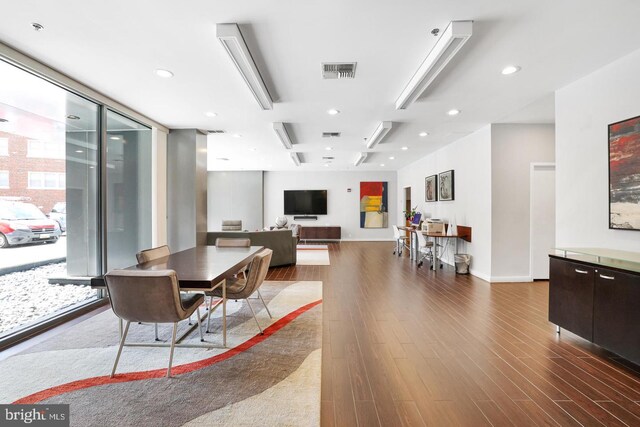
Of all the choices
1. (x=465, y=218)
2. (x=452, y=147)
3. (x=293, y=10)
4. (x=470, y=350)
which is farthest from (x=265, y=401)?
(x=452, y=147)

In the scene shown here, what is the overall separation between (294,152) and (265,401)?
21.3ft

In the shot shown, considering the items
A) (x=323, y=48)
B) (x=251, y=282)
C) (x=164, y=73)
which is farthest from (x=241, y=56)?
(x=251, y=282)

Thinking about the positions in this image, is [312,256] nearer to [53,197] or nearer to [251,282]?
[251,282]

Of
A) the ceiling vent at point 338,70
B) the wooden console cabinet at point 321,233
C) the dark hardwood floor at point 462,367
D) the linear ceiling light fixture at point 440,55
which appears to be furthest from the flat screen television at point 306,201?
the ceiling vent at point 338,70

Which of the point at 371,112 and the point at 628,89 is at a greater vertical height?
the point at 371,112

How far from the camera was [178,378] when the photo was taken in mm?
2225

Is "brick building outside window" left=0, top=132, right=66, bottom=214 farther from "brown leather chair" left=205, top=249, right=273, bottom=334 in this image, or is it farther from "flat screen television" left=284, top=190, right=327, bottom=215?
"flat screen television" left=284, top=190, right=327, bottom=215

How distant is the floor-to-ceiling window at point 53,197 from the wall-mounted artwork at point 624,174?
18.9 ft

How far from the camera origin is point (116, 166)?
454cm

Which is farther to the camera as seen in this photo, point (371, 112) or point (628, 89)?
point (371, 112)

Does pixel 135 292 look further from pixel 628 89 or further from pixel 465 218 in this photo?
pixel 465 218

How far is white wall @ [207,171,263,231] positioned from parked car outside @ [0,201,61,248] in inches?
319

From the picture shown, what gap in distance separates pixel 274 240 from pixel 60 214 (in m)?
3.57

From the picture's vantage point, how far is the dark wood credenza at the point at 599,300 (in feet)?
7.59
